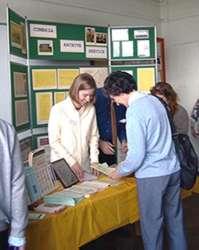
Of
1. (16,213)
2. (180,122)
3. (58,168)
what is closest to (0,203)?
(16,213)

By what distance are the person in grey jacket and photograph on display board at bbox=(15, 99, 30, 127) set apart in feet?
6.15

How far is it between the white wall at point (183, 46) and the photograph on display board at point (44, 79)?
7.96 ft

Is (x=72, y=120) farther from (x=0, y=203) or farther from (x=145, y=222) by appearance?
(x=0, y=203)

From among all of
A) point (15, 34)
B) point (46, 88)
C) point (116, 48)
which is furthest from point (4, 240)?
point (116, 48)

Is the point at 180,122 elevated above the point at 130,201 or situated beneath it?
elevated above

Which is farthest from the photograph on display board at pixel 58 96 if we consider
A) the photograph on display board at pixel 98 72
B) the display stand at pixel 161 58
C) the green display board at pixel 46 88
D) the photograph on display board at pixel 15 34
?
the display stand at pixel 161 58

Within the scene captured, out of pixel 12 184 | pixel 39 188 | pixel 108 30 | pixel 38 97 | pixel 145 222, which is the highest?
pixel 108 30

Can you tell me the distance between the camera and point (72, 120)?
102 inches

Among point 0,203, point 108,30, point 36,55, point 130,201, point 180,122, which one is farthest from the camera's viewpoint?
point 180,122

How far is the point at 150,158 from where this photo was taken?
209 cm

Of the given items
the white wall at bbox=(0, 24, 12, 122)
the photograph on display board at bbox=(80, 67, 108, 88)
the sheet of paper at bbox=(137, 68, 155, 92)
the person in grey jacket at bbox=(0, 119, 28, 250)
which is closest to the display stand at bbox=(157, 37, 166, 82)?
the sheet of paper at bbox=(137, 68, 155, 92)

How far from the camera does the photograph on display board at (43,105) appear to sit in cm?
365

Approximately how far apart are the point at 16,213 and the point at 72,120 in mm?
1263

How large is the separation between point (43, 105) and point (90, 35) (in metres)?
0.87
